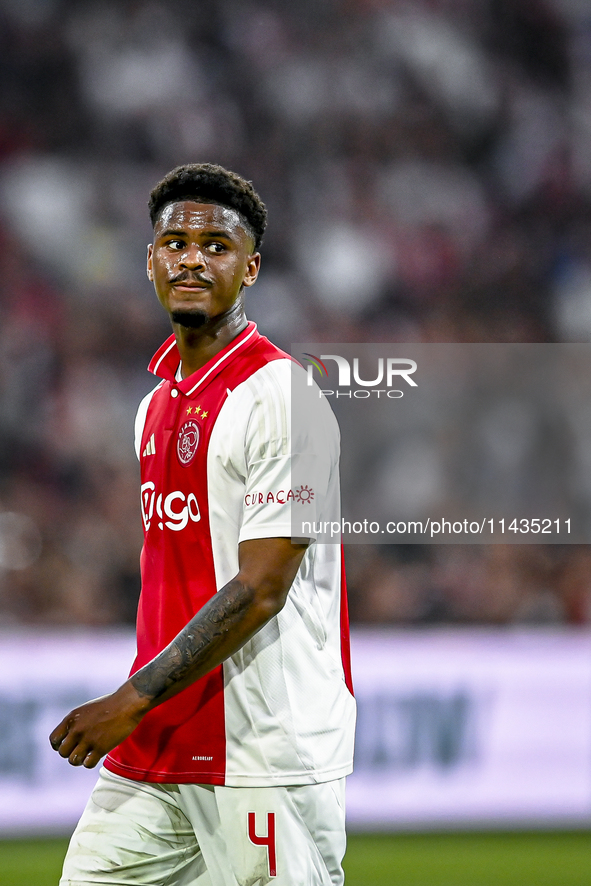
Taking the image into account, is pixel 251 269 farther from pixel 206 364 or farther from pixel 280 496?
pixel 280 496

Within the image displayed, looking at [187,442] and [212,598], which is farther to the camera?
[187,442]

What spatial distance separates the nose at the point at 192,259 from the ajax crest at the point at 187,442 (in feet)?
1.17

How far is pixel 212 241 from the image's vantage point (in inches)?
102

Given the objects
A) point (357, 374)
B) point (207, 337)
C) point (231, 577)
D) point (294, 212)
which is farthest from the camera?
point (294, 212)

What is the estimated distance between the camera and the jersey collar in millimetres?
2586

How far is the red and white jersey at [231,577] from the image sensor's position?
2.41 m

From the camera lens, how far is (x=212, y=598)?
2307mm

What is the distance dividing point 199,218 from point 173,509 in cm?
67

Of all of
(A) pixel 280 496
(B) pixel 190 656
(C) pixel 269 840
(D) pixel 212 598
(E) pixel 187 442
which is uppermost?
(E) pixel 187 442

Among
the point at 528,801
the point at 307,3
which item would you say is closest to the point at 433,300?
the point at 307,3

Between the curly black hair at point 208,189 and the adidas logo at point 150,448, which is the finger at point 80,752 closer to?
the adidas logo at point 150,448

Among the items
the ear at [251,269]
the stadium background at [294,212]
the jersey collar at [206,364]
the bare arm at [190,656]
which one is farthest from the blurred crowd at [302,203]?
the bare arm at [190,656]

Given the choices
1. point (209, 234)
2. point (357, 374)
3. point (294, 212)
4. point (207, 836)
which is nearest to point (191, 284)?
point (209, 234)

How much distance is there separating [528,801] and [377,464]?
2.42m
